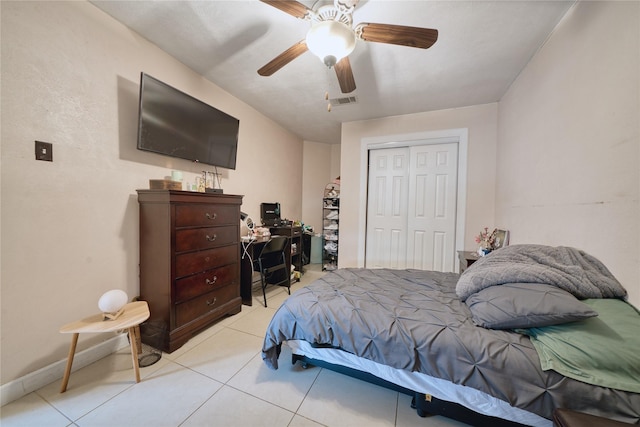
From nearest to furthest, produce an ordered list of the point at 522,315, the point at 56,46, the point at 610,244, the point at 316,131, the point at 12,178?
the point at 522,315 → the point at 610,244 → the point at 12,178 → the point at 56,46 → the point at 316,131

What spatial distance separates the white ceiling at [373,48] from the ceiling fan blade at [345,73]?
0.35 m

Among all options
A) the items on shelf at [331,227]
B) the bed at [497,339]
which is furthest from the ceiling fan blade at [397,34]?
the items on shelf at [331,227]

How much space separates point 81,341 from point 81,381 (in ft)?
0.87

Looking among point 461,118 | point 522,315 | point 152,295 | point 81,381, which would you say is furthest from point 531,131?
point 81,381

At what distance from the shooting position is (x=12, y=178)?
121 cm

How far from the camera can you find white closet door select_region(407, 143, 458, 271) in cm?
292

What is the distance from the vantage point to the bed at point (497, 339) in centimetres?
81

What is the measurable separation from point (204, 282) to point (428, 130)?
3.22 m

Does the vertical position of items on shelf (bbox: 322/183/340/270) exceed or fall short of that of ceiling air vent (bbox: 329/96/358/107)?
it falls short

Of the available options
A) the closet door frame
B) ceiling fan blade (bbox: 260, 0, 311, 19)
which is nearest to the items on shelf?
the closet door frame

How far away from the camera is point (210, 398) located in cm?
125

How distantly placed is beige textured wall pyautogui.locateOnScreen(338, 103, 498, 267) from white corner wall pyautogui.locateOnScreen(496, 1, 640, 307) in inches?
29.9

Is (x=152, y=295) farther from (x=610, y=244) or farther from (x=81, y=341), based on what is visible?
(x=610, y=244)

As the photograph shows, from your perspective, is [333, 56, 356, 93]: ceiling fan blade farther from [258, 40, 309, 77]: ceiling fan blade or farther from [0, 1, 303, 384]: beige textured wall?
[0, 1, 303, 384]: beige textured wall
